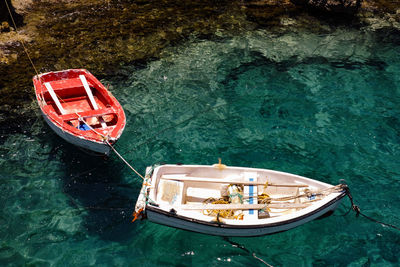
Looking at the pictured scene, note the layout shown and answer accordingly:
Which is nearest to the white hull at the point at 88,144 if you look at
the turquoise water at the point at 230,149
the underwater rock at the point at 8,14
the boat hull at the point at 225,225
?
the turquoise water at the point at 230,149

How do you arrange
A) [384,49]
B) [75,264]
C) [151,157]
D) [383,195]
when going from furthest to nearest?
[384,49], [151,157], [383,195], [75,264]

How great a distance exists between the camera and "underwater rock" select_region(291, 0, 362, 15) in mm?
21031

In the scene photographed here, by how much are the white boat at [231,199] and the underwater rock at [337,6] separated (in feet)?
46.5

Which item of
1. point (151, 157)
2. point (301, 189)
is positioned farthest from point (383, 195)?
point (151, 157)

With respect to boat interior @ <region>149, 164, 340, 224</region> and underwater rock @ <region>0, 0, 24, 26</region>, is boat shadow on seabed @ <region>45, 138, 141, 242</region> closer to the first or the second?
boat interior @ <region>149, 164, 340, 224</region>

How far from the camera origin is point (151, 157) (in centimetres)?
1349

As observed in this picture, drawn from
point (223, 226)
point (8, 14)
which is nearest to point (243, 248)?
point (223, 226)

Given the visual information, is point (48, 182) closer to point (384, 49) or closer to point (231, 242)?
point (231, 242)

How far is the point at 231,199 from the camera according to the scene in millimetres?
11023

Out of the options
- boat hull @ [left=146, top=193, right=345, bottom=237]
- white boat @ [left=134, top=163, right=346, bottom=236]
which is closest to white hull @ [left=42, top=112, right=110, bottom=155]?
white boat @ [left=134, top=163, right=346, bottom=236]

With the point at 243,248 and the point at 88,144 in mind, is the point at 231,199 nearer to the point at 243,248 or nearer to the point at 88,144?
the point at 243,248

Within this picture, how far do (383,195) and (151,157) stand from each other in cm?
831

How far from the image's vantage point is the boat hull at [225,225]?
9.99 meters

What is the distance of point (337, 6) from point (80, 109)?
16.1m
